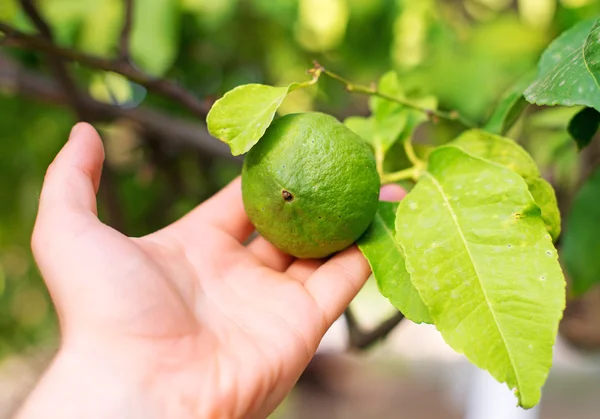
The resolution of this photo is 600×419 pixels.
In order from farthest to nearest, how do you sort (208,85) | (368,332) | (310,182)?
(208,85)
(368,332)
(310,182)

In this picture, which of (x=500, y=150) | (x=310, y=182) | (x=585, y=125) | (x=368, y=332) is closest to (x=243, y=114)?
(x=310, y=182)

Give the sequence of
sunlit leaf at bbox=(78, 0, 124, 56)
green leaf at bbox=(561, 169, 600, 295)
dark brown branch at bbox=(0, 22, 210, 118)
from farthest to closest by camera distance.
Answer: sunlit leaf at bbox=(78, 0, 124, 56) < green leaf at bbox=(561, 169, 600, 295) < dark brown branch at bbox=(0, 22, 210, 118)

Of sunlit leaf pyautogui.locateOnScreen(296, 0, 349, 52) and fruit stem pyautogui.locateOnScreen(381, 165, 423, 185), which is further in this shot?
sunlit leaf pyautogui.locateOnScreen(296, 0, 349, 52)

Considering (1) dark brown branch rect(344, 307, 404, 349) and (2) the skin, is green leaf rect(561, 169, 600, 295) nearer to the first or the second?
(1) dark brown branch rect(344, 307, 404, 349)

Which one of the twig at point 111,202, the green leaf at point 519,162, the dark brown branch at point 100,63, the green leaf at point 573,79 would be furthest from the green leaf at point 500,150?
the twig at point 111,202

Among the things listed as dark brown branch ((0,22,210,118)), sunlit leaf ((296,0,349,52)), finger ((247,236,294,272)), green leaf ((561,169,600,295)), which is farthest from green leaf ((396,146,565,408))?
sunlit leaf ((296,0,349,52))

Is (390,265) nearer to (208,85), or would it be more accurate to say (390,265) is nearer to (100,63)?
(100,63)

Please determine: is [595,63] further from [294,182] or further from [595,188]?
[595,188]
